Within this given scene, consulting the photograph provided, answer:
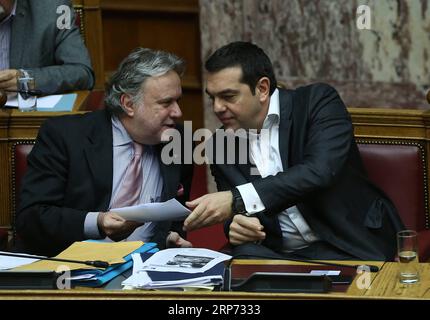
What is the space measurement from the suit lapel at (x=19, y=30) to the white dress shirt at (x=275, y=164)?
143 centimetres

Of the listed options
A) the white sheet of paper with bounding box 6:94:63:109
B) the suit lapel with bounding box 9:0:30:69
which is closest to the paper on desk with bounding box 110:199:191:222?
the white sheet of paper with bounding box 6:94:63:109

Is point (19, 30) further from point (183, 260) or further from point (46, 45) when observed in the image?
point (183, 260)

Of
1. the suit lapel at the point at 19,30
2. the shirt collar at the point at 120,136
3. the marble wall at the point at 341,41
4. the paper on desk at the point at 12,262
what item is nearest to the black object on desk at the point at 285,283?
the paper on desk at the point at 12,262

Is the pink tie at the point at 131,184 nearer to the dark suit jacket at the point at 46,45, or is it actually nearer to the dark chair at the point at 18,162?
the dark chair at the point at 18,162

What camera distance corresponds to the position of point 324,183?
376cm

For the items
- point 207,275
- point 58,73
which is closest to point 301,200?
point 207,275

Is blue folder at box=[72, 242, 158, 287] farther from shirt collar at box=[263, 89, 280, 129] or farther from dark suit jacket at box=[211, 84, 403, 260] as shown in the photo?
shirt collar at box=[263, 89, 280, 129]

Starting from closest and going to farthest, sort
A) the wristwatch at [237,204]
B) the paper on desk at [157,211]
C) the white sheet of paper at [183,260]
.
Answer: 1. the white sheet of paper at [183,260]
2. the paper on desk at [157,211]
3. the wristwatch at [237,204]

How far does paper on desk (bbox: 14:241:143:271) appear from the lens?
3256mm

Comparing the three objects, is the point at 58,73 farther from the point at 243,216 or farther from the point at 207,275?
the point at 207,275

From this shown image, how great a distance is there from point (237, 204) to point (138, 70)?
25.3 inches

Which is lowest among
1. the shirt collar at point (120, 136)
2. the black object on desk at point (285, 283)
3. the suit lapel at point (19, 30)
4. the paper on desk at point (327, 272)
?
the paper on desk at point (327, 272)

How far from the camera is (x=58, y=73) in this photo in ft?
15.9

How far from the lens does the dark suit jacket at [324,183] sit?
3752mm
